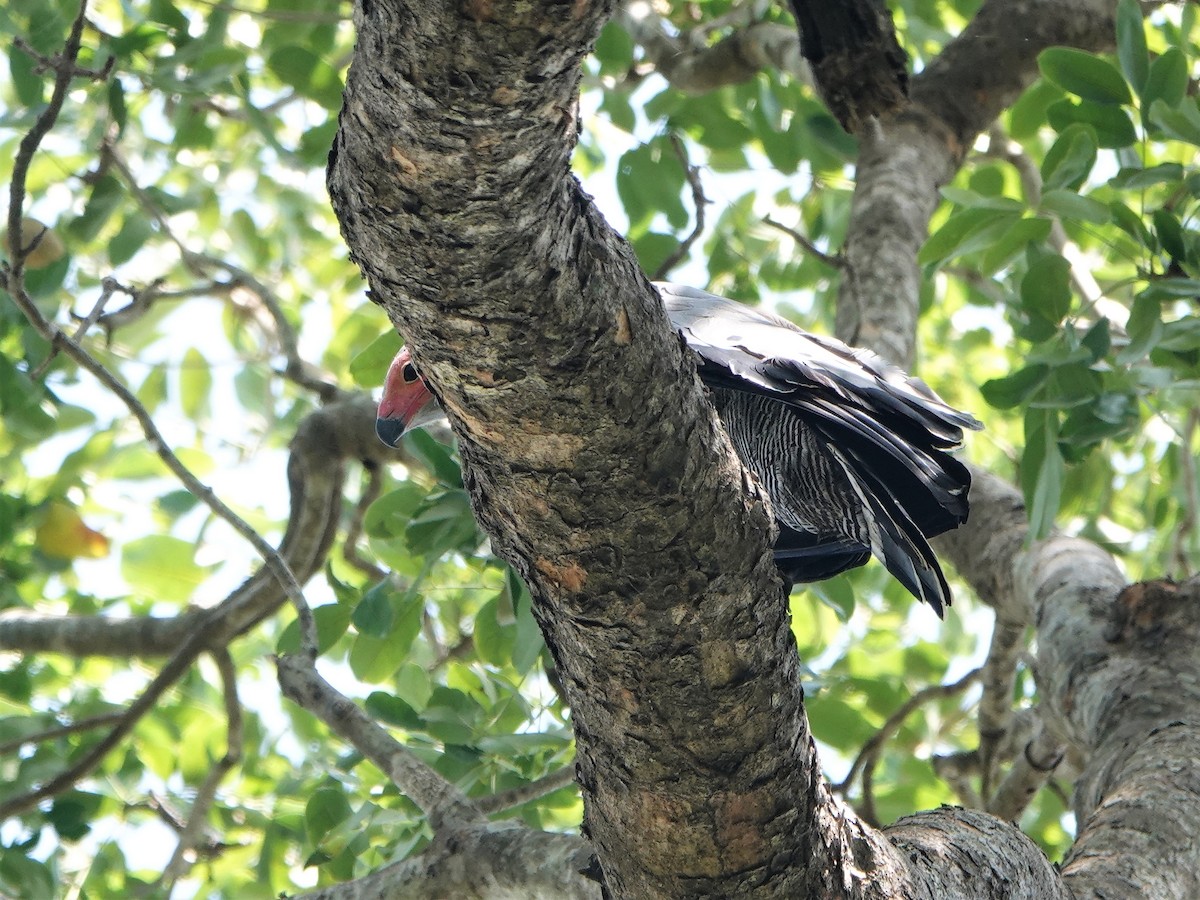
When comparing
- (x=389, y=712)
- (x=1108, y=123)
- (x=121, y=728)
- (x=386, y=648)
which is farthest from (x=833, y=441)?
(x=121, y=728)

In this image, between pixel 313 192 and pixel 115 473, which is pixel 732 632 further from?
pixel 313 192

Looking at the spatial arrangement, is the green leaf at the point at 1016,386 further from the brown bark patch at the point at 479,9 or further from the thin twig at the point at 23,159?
the thin twig at the point at 23,159

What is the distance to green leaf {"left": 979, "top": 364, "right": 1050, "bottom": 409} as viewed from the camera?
2.55m

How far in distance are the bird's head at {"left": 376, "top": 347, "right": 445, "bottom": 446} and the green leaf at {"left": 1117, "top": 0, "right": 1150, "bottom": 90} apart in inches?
71.6

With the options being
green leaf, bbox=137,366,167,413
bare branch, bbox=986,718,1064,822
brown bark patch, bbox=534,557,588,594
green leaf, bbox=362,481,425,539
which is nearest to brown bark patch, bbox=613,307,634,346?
brown bark patch, bbox=534,557,588,594

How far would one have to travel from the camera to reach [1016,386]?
256 centimetres

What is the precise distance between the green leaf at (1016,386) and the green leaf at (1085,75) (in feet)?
2.14

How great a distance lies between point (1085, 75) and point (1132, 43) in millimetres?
134

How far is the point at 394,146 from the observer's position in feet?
3.21

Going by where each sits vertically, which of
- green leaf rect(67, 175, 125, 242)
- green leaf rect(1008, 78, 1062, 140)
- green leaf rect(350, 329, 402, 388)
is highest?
green leaf rect(67, 175, 125, 242)

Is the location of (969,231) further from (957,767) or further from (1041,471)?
(957,767)

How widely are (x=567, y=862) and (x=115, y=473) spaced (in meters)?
2.76

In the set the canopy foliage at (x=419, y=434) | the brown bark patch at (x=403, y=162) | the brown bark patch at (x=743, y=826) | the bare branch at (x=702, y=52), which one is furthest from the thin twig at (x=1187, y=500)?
the brown bark patch at (x=403, y=162)

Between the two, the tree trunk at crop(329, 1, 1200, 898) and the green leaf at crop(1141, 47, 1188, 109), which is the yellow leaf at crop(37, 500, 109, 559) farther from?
the green leaf at crop(1141, 47, 1188, 109)
